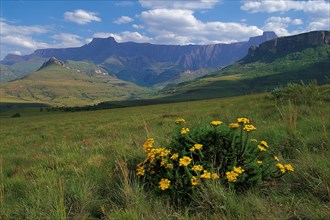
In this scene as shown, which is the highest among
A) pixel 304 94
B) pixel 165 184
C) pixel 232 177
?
pixel 304 94

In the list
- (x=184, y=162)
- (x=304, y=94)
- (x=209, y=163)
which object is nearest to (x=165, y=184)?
(x=184, y=162)

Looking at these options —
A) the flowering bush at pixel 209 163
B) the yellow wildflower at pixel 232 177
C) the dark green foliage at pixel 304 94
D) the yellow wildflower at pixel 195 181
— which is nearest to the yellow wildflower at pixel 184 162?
the flowering bush at pixel 209 163

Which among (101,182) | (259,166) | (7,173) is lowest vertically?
(7,173)

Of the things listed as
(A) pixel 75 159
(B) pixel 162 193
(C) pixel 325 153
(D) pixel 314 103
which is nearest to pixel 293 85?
(D) pixel 314 103

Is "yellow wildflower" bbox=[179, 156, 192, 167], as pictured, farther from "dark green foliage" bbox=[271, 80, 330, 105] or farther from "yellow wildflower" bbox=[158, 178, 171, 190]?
"dark green foliage" bbox=[271, 80, 330, 105]

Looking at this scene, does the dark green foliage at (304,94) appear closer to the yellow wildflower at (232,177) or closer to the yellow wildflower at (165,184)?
the yellow wildflower at (232,177)

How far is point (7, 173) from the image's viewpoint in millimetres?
8648

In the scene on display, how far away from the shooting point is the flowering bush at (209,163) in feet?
15.6

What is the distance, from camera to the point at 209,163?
5203 mm

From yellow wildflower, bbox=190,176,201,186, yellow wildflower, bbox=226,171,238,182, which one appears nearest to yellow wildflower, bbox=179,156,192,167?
yellow wildflower, bbox=190,176,201,186

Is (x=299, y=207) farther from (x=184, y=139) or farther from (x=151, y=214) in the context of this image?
(x=184, y=139)

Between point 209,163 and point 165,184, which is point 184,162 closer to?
point 165,184

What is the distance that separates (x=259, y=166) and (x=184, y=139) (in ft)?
4.65

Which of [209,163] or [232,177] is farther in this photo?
[209,163]
